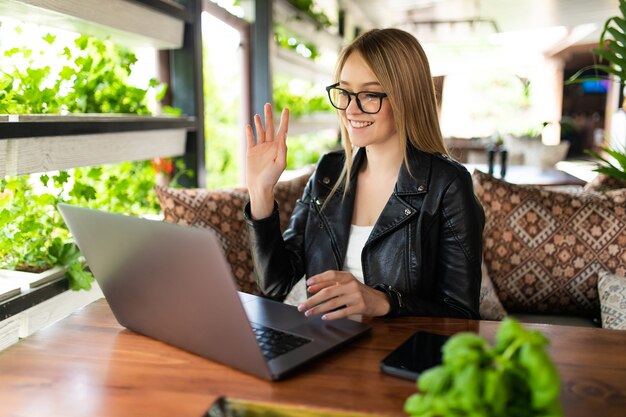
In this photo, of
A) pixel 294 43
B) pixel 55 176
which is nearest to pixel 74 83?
pixel 55 176

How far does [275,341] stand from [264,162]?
555 millimetres

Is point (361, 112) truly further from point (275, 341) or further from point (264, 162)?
point (275, 341)

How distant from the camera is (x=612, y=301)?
1.89 metres

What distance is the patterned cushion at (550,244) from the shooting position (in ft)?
6.68

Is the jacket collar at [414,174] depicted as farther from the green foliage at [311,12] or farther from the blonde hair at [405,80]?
the green foliage at [311,12]

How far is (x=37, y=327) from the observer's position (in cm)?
170

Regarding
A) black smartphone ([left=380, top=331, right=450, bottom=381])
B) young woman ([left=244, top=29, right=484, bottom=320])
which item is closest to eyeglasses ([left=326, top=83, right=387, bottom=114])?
young woman ([left=244, top=29, right=484, bottom=320])

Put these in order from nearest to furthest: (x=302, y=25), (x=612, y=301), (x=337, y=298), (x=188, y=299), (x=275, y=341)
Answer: (x=188, y=299)
(x=275, y=341)
(x=337, y=298)
(x=612, y=301)
(x=302, y=25)

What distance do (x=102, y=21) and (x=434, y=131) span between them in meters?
1.10

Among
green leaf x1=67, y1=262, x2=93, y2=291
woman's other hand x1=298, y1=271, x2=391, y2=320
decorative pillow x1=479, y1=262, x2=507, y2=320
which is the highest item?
woman's other hand x1=298, y1=271, x2=391, y2=320

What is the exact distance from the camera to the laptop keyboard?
1.00m

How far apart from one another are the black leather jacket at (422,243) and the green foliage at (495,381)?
0.83 metres

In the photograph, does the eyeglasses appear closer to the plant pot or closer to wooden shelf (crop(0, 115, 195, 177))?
wooden shelf (crop(0, 115, 195, 177))

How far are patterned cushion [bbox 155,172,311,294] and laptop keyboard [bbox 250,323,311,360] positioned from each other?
102 cm
